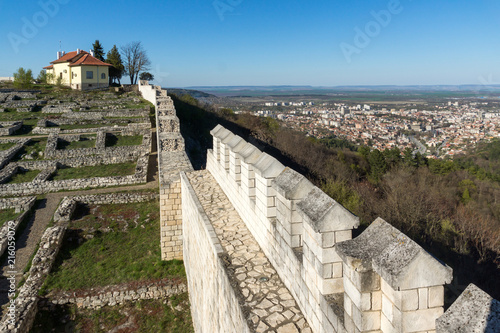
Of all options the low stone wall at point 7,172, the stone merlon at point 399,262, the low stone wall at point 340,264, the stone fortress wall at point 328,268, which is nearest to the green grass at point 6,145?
the low stone wall at point 7,172

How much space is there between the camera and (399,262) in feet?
6.24

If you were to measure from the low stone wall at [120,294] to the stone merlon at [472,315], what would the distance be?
24.5 feet

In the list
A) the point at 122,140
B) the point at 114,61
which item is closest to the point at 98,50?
the point at 114,61

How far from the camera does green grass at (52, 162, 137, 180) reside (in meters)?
15.1

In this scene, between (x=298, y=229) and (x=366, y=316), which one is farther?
(x=298, y=229)

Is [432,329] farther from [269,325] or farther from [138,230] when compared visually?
[138,230]

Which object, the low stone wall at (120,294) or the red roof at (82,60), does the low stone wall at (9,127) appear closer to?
the low stone wall at (120,294)

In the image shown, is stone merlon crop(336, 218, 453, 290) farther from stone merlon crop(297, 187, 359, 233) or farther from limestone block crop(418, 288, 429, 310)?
stone merlon crop(297, 187, 359, 233)


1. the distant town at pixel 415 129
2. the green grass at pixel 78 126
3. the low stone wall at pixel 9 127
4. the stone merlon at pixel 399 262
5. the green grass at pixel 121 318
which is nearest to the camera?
the stone merlon at pixel 399 262

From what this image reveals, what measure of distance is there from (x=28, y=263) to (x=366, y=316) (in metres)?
9.71

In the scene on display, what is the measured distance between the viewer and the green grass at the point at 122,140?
19.2 meters

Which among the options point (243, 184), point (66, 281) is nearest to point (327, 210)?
point (243, 184)

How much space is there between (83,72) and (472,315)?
1686 inches

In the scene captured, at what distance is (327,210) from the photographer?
2.61 metres
